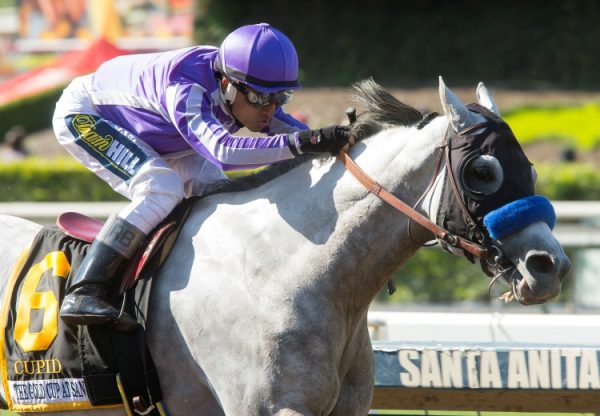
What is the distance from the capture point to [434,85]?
19.6 metres

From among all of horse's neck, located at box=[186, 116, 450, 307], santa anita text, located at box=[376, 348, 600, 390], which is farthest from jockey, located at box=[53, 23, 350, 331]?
santa anita text, located at box=[376, 348, 600, 390]

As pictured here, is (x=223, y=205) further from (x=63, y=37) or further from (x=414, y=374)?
(x=63, y=37)

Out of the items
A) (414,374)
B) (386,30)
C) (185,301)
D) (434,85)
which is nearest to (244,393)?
(185,301)

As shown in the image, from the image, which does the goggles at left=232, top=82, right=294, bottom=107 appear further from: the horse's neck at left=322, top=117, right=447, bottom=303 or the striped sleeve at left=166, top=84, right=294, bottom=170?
the horse's neck at left=322, top=117, right=447, bottom=303

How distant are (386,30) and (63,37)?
665 cm

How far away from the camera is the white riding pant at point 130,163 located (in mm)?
3900

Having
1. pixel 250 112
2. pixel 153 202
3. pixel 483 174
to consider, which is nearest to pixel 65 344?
pixel 153 202

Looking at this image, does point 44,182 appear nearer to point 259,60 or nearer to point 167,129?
point 167,129

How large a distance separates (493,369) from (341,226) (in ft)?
4.37

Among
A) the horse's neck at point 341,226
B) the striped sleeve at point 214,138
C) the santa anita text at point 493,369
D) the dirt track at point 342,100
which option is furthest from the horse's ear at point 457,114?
the dirt track at point 342,100

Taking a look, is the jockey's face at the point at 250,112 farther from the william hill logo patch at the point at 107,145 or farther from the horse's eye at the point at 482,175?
the horse's eye at the point at 482,175

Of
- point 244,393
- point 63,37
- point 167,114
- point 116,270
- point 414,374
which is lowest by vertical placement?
point 63,37

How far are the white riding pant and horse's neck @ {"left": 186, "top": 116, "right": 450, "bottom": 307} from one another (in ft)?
0.68

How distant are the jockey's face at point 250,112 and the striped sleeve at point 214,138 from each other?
0.18 m
